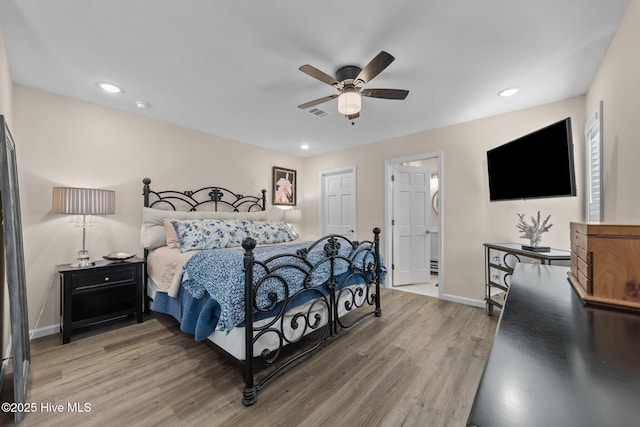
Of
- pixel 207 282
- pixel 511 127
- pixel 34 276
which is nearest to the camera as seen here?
pixel 207 282

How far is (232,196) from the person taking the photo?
4.16 m

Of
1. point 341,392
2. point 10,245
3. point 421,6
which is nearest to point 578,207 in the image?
point 421,6

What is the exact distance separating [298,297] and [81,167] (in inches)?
109

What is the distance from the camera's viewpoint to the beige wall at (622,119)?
1566 millimetres

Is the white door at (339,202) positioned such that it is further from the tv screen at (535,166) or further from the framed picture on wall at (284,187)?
the tv screen at (535,166)

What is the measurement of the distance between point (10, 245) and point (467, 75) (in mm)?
3620

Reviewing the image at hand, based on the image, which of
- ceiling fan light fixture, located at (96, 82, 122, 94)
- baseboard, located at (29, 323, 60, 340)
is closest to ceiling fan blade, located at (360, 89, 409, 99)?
ceiling fan light fixture, located at (96, 82, 122, 94)

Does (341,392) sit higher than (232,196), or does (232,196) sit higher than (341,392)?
(232,196)

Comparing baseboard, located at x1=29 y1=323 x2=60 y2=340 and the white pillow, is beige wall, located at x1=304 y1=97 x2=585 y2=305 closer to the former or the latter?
the white pillow

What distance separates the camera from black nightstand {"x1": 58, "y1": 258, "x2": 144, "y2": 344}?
2.38 meters

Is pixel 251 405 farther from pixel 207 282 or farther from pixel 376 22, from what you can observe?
pixel 376 22

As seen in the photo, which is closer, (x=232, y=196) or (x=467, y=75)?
(x=467, y=75)

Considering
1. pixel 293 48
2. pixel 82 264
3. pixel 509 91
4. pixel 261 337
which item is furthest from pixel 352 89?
pixel 82 264

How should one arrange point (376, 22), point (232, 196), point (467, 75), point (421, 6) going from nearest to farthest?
point (421, 6) < point (376, 22) < point (467, 75) < point (232, 196)
